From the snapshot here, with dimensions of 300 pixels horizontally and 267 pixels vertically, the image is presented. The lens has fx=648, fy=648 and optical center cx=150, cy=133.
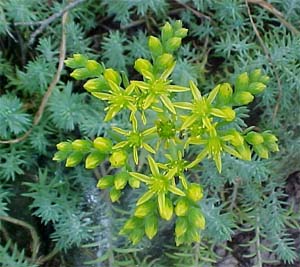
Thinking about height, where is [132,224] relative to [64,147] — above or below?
below

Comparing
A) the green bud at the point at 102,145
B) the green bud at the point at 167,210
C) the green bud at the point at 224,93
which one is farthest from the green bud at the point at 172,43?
the green bud at the point at 167,210

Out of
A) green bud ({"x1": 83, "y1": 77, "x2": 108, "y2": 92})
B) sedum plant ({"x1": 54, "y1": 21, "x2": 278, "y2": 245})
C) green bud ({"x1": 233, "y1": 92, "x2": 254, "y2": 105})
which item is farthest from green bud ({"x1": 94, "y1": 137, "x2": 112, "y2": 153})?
green bud ({"x1": 233, "y1": 92, "x2": 254, "y2": 105})

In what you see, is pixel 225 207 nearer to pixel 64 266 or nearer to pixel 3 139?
pixel 64 266

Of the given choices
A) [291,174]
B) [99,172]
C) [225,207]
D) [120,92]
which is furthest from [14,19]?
[291,174]

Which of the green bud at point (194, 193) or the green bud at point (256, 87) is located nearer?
the green bud at point (194, 193)

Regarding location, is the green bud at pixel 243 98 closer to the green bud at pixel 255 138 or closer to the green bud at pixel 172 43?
the green bud at pixel 255 138

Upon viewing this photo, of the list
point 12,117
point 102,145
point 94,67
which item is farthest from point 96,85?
point 12,117

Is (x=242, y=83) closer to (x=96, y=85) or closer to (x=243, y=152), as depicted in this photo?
(x=243, y=152)
